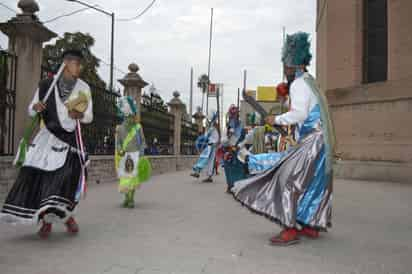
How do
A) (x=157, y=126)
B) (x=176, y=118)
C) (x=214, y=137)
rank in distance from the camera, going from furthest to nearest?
(x=176, y=118) → (x=157, y=126) → (x=214, y=137)

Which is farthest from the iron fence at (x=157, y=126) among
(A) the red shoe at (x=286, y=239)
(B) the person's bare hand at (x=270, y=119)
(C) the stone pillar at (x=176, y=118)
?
(A) the red shoe at (x=286, y=239)

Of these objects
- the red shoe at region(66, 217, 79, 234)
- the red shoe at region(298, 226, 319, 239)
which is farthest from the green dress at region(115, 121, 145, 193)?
the red shoe at region(298, 226, 319, 239)

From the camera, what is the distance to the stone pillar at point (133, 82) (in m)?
14.0

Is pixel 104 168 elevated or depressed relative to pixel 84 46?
depressed

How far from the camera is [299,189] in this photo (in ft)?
13.9

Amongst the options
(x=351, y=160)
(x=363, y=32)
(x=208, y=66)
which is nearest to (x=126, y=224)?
(x=351, y=160)

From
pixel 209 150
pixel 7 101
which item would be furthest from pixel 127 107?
pixel 209 150

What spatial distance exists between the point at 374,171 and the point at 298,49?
1013 cm

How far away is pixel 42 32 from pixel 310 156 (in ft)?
19.8

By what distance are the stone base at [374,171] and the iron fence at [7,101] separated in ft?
35.3

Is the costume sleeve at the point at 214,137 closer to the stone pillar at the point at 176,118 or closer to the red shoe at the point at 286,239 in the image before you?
the stone pillar at the point at 176,118

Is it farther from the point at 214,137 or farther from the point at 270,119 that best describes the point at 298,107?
the point at 214,137

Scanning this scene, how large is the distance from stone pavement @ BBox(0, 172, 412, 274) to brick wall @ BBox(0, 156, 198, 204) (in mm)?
1505

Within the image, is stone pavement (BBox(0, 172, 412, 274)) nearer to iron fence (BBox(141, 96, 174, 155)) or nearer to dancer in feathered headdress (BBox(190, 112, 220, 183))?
dancer in feathered headdress (BBox(190, 112, 220, 183))
